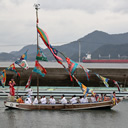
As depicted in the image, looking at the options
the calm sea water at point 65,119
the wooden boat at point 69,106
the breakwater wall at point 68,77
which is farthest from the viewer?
the breakwater wall at point 68,77

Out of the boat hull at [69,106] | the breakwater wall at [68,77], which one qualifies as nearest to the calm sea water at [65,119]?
the boat hull at [69,106]

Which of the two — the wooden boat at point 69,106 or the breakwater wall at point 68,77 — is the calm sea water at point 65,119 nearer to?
the wooden boat at point 69,106

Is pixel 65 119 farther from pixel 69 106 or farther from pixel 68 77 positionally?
pixel 68 77

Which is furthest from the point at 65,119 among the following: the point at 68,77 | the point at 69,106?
the point at 68,77

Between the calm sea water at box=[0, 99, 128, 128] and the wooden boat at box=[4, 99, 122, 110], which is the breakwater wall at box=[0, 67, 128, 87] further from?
the wooden boat at box=[4, 99, 122, 110]

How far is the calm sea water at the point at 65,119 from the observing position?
2272 cm

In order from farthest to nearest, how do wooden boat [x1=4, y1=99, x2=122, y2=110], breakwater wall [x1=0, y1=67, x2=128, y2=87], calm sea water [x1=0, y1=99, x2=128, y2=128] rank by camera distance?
breakwater wall [x1=0, y1=67, x2=128, y2=87], wooden boat [x1=4, y1=99, x2=122, y2=110], calm sea water [x1=0, y1=99, x2=128, y2=128]

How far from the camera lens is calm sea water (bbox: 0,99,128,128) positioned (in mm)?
22719

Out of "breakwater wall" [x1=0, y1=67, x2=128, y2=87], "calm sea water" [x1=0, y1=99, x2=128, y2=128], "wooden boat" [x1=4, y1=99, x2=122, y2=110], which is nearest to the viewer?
"calm sea water" [x1=0, y1=99, x2=128, y2=128]

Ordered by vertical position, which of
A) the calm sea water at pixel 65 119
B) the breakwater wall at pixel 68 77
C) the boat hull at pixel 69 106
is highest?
the breakwater wall at pixel 68 77

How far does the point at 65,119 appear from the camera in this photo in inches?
965

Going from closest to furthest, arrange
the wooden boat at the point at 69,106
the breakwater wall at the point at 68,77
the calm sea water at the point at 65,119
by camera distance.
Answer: the calm sea water at the point at 65,119 → the wooden boat at the point at 69,106 → the breakwater wall at the point at 68,77

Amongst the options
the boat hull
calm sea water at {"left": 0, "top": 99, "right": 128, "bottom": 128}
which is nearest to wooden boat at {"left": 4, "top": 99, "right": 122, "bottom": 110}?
the boat hull

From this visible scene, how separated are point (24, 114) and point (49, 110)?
282cm
